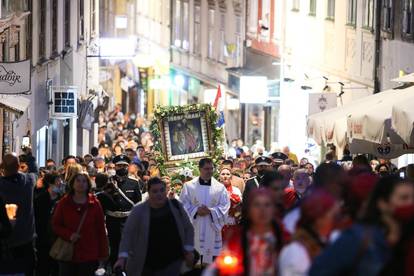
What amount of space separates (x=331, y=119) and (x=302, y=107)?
19620mm

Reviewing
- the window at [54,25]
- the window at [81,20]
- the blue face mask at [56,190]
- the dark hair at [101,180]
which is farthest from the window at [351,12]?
the blue face mask at [56,190]

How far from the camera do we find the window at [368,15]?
34062mm

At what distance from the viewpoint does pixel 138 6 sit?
8069cm

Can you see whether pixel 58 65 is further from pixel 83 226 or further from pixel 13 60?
pixel 83 226

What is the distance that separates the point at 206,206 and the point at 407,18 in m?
14.1

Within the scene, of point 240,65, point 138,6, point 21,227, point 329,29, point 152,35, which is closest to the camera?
point 21,227

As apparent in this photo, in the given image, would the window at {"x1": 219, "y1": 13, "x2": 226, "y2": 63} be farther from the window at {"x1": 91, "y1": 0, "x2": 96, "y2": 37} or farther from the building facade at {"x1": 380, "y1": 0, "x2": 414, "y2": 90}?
the building facade at {"x1": 380, "y1": 0, "x2": 414, "y2": 90}

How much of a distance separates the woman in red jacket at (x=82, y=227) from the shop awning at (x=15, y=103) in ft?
25.6

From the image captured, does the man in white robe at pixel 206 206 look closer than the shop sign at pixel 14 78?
Yes

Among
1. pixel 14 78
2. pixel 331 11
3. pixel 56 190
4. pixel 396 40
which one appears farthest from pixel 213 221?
pixel 331 11

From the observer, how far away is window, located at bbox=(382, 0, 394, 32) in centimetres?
3216

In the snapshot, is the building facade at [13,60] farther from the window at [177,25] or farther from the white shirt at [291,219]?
the window at [177,25]

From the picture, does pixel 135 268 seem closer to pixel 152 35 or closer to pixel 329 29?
pixel 329 29

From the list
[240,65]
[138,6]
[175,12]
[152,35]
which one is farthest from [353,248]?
[138,6]
